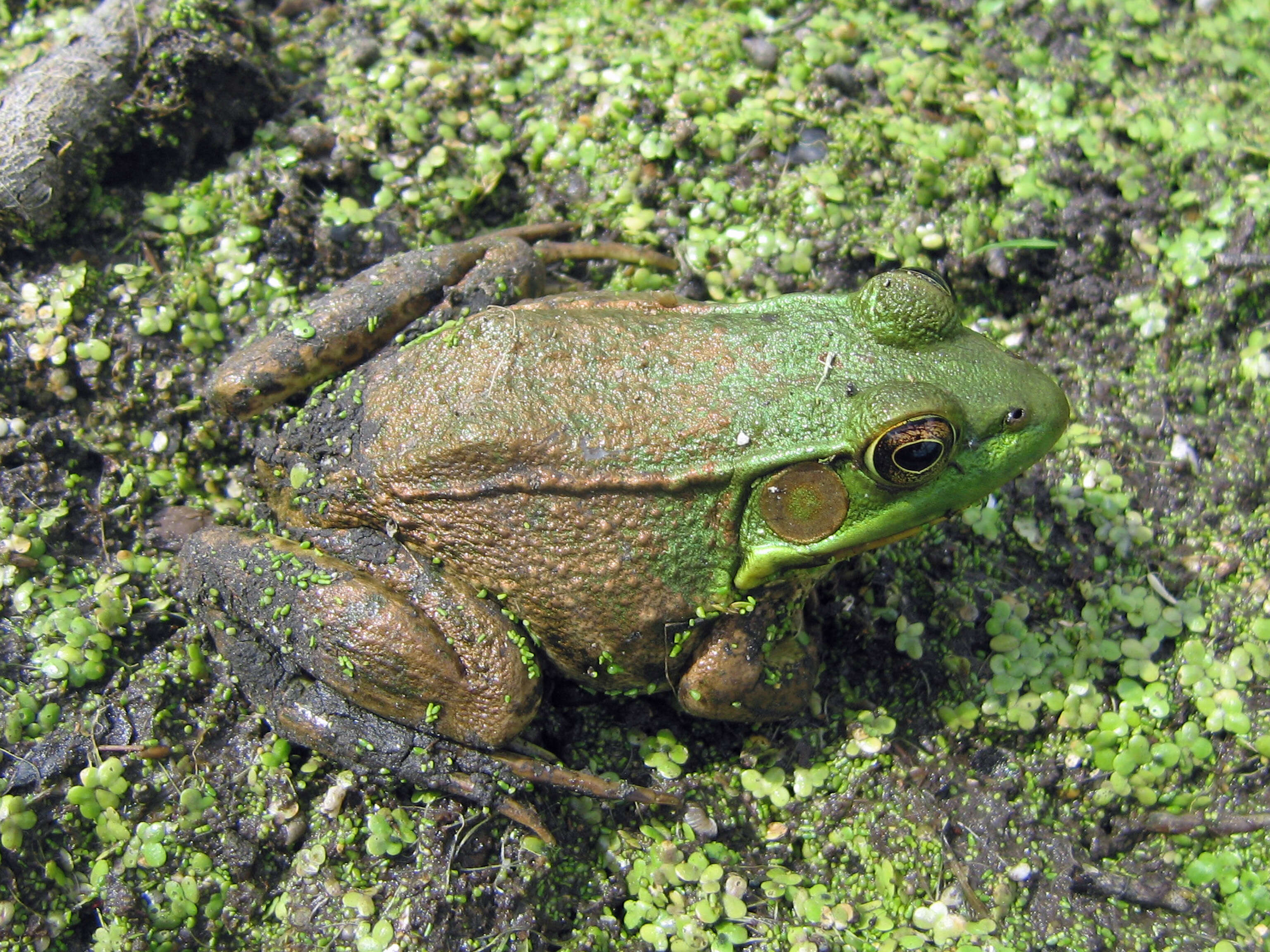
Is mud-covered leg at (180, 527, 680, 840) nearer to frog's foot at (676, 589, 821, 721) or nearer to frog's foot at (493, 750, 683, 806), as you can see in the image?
frog's foot at (493, 750, 683, 806)

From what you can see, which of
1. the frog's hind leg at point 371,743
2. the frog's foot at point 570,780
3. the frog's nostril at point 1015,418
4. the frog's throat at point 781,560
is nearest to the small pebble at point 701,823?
the frog's foot at point 570,780

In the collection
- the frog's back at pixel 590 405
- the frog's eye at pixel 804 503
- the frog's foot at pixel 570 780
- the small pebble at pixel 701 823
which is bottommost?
the small pebble at pixel 701 823

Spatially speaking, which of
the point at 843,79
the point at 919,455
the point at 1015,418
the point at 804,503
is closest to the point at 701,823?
the point at 804,503

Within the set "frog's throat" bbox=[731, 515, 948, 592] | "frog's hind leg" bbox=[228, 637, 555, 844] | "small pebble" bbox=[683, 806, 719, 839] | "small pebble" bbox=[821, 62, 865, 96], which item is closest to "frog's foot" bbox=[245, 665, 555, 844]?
"frog's hind leg" bbox=[228, 637, 555, 844]

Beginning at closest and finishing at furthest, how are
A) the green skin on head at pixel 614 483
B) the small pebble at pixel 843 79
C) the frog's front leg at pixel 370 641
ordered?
the green skin on head at pixel 614 483 < the frog's front leg at pixel 370 641 < the small pebble at pixel 843 79

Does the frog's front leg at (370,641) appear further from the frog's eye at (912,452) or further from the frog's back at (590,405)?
the frog's eye at (912,452)


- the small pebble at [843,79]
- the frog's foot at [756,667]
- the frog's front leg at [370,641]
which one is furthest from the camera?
the small pebble at [843,79]

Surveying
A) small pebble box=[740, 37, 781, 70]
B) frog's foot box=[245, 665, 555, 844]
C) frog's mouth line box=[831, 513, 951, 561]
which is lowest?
frog's foot box=[245, 665, 555, 844]
